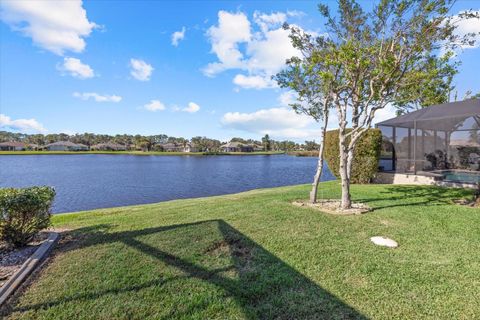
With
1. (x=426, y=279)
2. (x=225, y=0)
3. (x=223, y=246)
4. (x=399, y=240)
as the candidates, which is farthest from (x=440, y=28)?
(x=225, y=0)

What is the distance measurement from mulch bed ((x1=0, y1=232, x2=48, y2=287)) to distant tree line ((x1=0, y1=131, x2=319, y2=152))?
80511mm

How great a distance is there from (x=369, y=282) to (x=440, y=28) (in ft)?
20.2

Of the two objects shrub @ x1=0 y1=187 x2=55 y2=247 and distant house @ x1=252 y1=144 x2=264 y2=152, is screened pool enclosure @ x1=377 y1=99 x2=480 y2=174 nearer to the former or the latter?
shrub @ x1=0 y1=187 x2=55 y2=247

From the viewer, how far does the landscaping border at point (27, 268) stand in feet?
9.55

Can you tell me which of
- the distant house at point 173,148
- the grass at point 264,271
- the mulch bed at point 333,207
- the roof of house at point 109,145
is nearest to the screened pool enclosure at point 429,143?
the mulch bed at point 333,207

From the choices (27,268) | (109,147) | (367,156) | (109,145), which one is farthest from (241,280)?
(109,147)

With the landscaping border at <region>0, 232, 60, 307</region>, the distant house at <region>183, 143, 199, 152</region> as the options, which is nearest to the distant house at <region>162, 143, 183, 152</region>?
the distant house at <region>183, 143, 199, 152</region>

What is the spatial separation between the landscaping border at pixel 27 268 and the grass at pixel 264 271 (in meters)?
0.14

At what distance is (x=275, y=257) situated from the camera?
3650mm

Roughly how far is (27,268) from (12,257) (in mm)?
736

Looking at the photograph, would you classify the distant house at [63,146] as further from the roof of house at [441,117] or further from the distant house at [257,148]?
the roof of house at [441,117]

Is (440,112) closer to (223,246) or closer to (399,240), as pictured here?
(399,240)

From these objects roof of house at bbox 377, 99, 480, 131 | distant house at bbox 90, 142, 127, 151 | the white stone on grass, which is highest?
distant house at bbox 90, 142, 127, 151

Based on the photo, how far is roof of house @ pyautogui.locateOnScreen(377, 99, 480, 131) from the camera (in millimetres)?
8992
